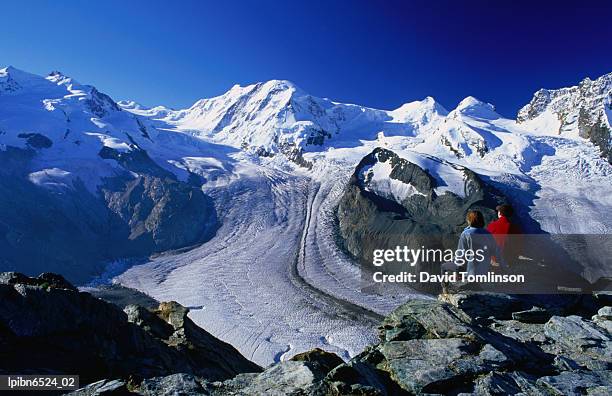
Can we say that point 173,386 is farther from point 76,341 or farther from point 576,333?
point 576,333

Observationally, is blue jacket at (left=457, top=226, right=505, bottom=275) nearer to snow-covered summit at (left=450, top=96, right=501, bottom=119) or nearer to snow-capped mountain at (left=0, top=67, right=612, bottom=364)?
snow-capped mountain at (left=0, top=67, right=612, bottom=364)

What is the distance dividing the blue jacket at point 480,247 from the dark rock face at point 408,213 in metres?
57.8

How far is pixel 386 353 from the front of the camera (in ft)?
24.7

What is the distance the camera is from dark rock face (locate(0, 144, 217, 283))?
7756 centimetres

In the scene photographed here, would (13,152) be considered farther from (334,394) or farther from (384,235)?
(334,394)

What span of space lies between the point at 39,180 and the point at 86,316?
102 meters

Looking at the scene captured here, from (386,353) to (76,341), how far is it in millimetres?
7262

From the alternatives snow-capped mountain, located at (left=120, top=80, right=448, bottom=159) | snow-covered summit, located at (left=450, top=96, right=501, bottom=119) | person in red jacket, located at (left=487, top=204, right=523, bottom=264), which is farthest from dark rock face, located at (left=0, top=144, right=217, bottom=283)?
snow-covered summit, located at (left=450, top=96, right=501, bottom=119)

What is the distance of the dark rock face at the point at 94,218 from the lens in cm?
7756

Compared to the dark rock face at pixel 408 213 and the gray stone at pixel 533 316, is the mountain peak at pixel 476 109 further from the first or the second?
the gray stone at pixel 533 316

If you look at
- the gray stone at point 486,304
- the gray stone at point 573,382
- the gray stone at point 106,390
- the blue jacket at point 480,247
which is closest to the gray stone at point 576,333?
the gray stone at point 486,304

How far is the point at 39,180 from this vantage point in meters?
93.8

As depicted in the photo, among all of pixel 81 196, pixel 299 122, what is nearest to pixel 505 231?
pixel 81 196

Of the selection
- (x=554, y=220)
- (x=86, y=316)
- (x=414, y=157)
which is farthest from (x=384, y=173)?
(x=86, y=316)
